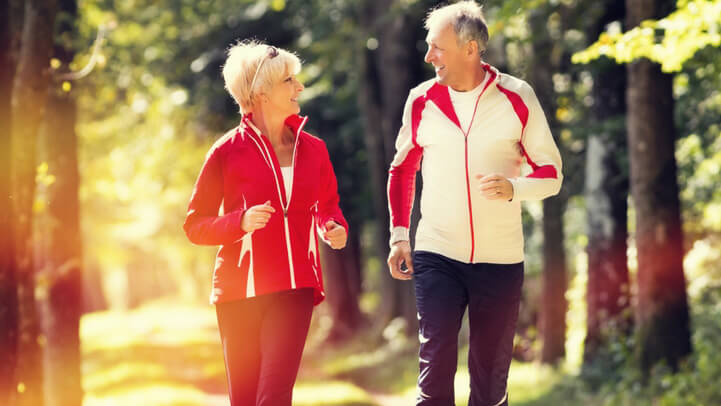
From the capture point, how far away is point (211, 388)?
18719mm

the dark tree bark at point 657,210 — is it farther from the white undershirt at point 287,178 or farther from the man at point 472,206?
the white undershirt at point 287,178

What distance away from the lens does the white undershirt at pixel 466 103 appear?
215 inches

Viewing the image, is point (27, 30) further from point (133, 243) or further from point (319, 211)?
point (133, 243)

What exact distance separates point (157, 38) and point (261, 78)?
17803 mm

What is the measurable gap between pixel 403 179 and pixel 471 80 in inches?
26.0

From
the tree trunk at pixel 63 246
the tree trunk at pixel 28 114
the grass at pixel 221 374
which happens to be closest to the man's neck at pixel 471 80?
the tree trunk at pixel 28 114

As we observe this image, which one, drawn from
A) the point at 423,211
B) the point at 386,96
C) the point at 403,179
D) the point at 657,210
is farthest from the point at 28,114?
the point at 386,96

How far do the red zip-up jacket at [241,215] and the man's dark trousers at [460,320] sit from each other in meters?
0.60

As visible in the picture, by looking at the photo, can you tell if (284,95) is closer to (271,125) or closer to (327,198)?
(271,125)

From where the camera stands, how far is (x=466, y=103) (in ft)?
18.0

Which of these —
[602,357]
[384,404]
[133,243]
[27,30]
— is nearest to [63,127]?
[27,30]

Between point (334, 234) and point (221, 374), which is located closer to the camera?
point (334, 234)

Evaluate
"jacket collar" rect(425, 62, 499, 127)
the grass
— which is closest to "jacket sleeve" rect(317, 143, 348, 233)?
"jacket collar" rect(425, 62, 499, 127)

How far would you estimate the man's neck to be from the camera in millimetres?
5508
